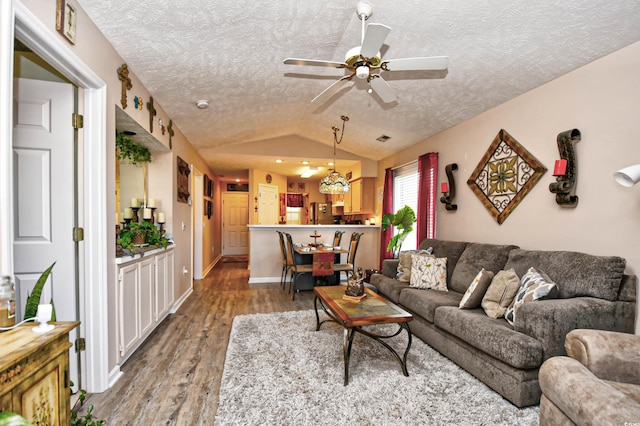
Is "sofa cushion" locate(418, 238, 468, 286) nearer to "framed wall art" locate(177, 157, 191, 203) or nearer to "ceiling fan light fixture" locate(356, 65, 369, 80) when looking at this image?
"ceiling fan light fixture" locate(356, 65, 369, 80)

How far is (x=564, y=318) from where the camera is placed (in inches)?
77.0

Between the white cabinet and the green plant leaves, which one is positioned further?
the white cabinet

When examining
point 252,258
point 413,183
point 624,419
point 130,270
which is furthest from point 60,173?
point 413,183

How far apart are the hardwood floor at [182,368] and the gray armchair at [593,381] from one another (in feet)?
6.08

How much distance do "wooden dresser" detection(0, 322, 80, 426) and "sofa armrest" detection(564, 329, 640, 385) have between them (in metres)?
2.36

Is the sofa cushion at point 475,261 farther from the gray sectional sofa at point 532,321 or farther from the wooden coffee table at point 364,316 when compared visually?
the wooden coffee table at point 364,316

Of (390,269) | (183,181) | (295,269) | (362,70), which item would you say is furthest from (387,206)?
(362,70)

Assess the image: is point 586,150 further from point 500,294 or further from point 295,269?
point 295,269

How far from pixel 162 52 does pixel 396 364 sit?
322cm

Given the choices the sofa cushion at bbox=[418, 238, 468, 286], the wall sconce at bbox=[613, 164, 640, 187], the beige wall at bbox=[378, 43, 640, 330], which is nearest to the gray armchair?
the wall sconce at bbox=[613, 164, 640, 187]

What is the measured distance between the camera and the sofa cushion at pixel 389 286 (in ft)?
11.6

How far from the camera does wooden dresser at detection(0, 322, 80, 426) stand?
0.91 m

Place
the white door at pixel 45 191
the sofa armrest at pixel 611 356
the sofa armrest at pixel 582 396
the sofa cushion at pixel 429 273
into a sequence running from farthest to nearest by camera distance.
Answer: the sofa cushion at pixel 429 273
the white door at pixel 45 191
the sofa armrest at pixel 611 356
the sofa armrest at pixel 582 396

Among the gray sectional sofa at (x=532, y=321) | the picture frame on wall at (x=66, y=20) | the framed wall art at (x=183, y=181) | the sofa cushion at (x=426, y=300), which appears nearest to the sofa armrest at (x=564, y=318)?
the gray sectional sofa at (x=532, y=321)
